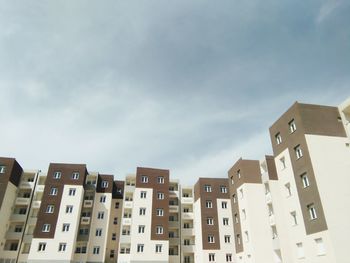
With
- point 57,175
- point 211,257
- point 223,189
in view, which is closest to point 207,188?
point 223,189

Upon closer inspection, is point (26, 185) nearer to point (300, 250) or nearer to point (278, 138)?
point (278, 138)

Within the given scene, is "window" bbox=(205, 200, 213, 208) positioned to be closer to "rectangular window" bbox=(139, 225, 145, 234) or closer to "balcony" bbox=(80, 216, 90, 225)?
"rectangular window" bbox=(139, 225, 145, 234)

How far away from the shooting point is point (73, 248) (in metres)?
48.6

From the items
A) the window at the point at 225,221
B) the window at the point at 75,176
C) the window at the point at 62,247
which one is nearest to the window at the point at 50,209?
the window at the point at 62,247

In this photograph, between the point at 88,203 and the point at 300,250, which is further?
the point at 88,203

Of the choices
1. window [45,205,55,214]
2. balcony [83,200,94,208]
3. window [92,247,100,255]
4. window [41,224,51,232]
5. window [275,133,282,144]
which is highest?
window [275,133,282,144]

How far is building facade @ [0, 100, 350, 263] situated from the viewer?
3134 centimetres

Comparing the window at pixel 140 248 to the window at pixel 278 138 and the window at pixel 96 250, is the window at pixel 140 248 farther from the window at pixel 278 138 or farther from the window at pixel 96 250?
the window at pixel 278 138

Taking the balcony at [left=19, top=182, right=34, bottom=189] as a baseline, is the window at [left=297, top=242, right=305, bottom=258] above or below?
below

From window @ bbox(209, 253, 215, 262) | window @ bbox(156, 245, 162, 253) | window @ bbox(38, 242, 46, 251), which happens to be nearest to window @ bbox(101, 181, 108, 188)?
window @ bbox(38, 242, 46, 251)

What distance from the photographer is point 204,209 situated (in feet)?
186

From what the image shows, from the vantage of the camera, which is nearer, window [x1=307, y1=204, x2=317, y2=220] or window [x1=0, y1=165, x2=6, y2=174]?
window [x1=307, y1=204, x2=317, y2=220]

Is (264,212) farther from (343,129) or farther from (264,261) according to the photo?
(343,129)

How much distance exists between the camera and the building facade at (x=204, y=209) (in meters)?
31.3
